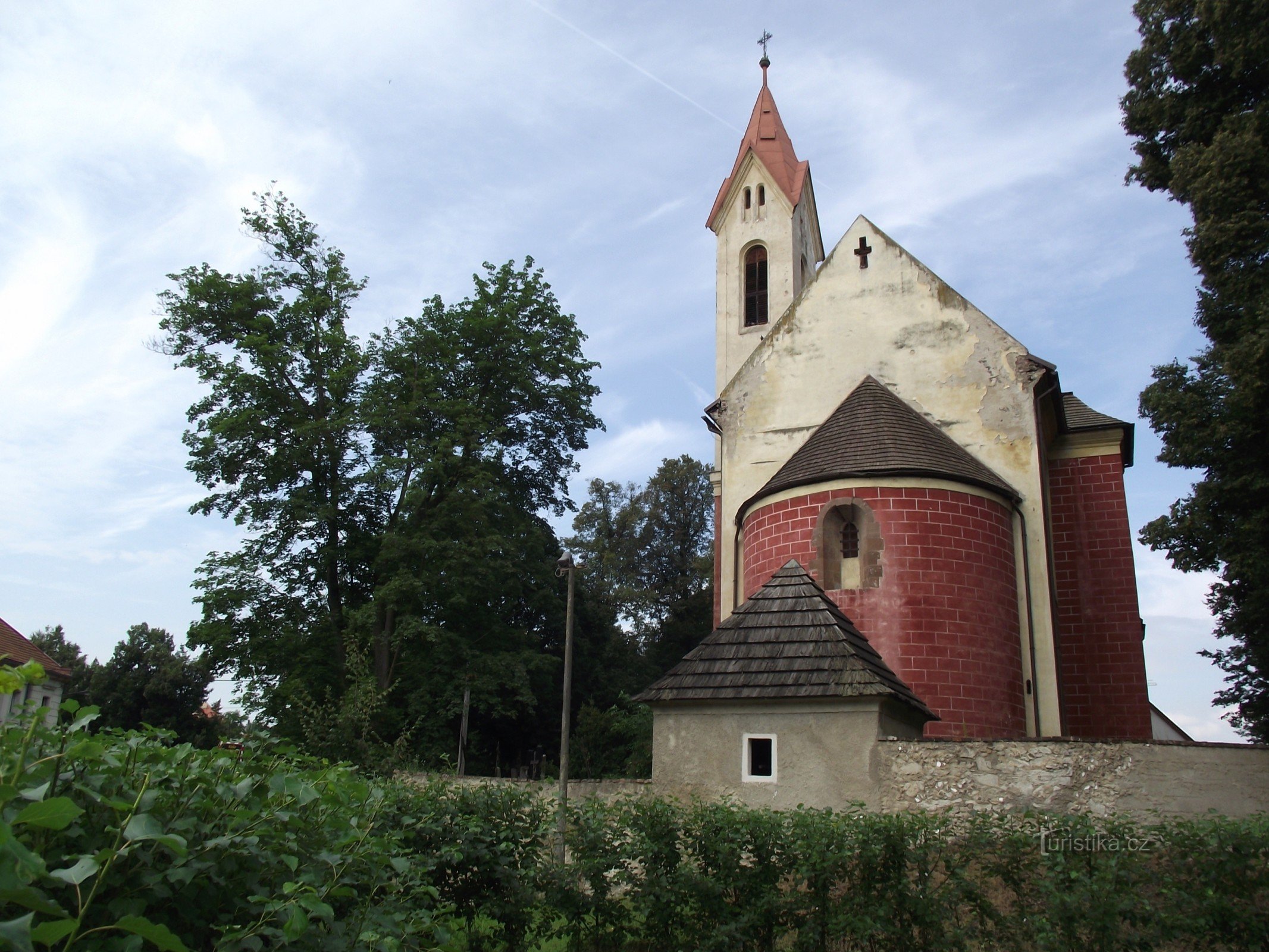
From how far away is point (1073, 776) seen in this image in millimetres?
9859

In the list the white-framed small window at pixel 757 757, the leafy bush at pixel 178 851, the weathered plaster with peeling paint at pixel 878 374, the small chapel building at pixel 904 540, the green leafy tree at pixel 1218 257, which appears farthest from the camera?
the weathered plaster with peeling paint at pixel 878 374

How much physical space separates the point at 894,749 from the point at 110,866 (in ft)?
27.7

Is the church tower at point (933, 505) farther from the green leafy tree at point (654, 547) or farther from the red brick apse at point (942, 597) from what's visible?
the green leafy tree at point (654, 547)

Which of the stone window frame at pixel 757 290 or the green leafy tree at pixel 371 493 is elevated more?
the stone window frame at pixel 757 290

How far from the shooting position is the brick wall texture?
16.2 m

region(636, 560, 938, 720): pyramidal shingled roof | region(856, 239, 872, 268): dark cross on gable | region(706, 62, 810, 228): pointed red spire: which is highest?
region(706, 62, 810, 228): pointed red spire

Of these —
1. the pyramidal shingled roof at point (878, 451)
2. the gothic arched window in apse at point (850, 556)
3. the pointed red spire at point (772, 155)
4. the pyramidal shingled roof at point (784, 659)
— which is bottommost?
the pyramidal shingled roof at point (784, 659)

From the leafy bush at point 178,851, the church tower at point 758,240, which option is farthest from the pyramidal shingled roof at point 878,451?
the leafy bush at point 178,851

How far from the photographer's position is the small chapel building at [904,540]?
11078 mm

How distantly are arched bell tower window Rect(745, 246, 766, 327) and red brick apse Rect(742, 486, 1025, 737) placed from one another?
45.6ft

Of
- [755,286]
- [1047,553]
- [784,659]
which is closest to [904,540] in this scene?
[1047,553]

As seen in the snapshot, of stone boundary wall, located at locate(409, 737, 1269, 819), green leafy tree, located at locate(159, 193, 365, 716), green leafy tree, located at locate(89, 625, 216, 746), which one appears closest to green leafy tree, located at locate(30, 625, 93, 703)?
green leafy tree, located at locate(89, 625, 216, 746)

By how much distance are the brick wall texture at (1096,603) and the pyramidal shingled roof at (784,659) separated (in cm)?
583

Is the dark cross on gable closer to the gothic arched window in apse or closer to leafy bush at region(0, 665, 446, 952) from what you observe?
the gothic arched window in apse
